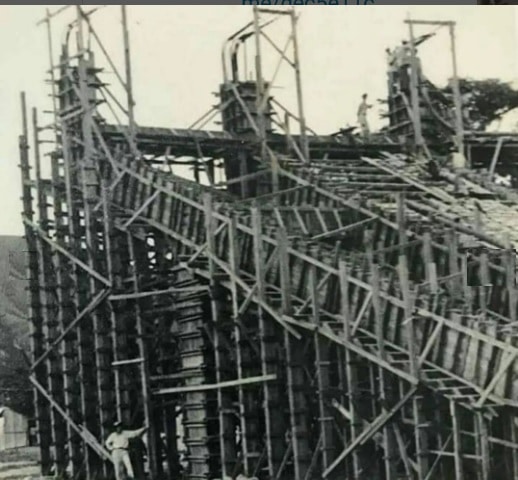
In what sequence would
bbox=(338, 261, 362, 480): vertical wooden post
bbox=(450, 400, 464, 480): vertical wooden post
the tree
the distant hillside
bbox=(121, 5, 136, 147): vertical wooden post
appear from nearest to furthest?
bbox=(450, 400, 464, 480): vertical wooden post → bbox=(338, 261, 362, 480): vertical wooden post → bbox=(121, 5, 136, 147): vertical wooden post → the distant hillside → the tree

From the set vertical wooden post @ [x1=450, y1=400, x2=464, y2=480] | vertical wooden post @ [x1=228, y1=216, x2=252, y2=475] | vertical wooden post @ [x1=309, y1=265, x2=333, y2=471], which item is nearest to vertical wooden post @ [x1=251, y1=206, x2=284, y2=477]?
vertical wooden post @ [x1=228, y1=216, x2=252, y2=475]

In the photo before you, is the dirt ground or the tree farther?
the tree

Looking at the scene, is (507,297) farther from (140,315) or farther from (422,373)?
(140,315)

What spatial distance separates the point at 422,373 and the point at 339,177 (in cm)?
1112

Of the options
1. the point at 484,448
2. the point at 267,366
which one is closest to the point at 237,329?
the point at 267,366

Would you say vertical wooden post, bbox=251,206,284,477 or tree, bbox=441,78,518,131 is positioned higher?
tree, bbox=441,78,518,131

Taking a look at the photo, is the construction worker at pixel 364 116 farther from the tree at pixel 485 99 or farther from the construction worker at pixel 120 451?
the construction worker at pixel 120 451

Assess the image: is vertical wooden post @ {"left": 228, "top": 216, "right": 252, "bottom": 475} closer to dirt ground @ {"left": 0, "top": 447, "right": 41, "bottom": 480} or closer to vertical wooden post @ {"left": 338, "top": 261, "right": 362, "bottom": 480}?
vertical wooden post @ {"left": 338, "top": 261, "right": 362, "bottom": 480}

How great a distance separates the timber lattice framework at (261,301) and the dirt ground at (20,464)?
703mm

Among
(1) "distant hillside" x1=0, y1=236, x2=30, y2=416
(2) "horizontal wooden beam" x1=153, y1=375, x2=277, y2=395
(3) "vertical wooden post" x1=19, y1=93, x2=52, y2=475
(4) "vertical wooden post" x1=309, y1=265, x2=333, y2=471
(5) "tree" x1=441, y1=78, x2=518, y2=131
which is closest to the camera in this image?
(4) "vertical wooden post" x1=309, y1=265, x2=333, y2=471

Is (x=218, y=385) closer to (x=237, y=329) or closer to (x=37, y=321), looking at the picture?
(x=237, y=329)

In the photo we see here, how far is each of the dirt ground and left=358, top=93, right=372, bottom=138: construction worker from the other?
499 inches

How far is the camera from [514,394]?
14898 millimetres

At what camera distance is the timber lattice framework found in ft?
53.2
